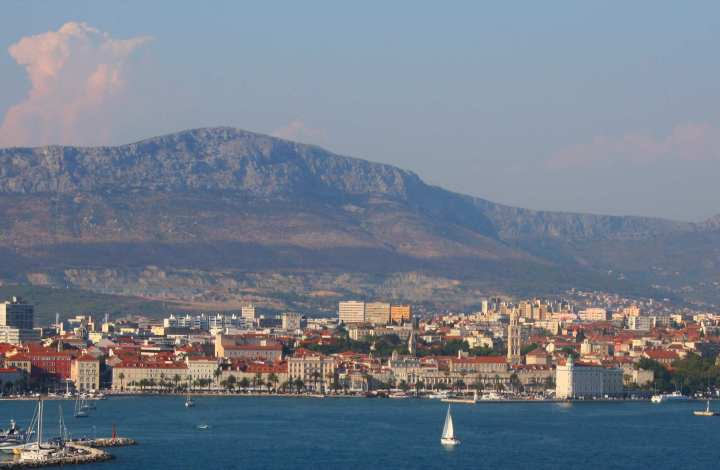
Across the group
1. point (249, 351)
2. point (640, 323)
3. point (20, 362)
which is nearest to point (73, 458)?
point (20, 362)

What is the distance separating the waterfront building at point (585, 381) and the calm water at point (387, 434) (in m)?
7.81

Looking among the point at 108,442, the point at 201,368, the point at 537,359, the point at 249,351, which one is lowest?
the point at 108,442

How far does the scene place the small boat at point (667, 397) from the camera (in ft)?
364

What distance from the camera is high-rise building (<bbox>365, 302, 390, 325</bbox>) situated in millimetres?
173962

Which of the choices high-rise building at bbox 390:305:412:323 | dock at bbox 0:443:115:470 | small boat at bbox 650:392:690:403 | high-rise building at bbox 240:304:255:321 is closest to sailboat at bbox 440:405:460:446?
dock at bbox 0:443:115:470

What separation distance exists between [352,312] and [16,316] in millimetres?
39886

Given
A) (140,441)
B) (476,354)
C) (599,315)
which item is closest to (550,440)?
(140,441)

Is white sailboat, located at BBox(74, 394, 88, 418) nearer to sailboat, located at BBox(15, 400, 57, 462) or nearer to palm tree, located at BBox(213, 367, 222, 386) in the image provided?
palm tree, located at BBox(213, 367, 222, 386)

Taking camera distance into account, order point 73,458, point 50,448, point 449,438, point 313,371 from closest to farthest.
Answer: point 73,458 → point 50,448 → point 449,438 → point 313,371

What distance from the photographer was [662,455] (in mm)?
67938

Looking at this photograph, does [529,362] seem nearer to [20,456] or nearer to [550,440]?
[550,440]

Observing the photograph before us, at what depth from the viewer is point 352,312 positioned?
603 feet

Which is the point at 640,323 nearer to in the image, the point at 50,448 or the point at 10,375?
the point at 10,375

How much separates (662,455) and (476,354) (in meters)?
64.1
